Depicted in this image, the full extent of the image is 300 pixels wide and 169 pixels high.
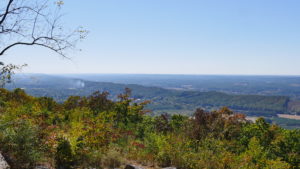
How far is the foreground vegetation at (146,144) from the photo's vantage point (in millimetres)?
4832

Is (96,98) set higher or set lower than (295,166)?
higher

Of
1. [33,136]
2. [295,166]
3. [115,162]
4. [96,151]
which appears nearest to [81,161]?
[96,151]

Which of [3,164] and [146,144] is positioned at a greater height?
[3,164]

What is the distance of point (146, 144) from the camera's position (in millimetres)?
6973

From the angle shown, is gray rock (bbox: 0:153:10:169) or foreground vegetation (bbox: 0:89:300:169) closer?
gray rock (bbox: 0:153:10:169)

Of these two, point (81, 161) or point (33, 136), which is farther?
point (81, 161)

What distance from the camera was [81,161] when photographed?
5.37 m

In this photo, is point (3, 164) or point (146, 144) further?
point (146, 144)

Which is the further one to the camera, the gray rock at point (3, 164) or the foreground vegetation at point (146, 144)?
the foreground vegetation at point (146, 144)

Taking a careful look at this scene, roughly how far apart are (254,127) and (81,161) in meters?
6.18

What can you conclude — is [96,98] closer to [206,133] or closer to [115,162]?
[206,133]

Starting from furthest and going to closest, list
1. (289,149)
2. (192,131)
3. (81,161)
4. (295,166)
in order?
1. (192,131)
2. (289,149)
3. (295,166)
4. (81,161)

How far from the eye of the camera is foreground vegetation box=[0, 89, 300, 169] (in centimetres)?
483

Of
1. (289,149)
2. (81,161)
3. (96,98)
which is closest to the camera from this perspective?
(81,161)
